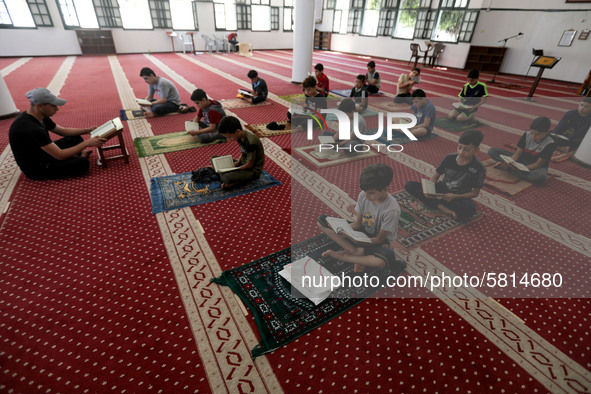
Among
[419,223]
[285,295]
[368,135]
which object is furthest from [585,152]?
[285,295]

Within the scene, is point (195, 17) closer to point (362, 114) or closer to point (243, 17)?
point (243, 17)

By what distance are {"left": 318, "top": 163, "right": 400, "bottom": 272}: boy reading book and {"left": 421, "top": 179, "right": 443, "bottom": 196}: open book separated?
266 millimetres

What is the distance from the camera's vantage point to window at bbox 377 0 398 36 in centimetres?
1182

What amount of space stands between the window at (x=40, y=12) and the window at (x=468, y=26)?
1393 centimetres

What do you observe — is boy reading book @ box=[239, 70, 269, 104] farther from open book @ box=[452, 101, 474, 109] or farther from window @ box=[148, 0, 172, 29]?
window @ box=[148, 0, 172, 29]

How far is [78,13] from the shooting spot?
→ 10562mm

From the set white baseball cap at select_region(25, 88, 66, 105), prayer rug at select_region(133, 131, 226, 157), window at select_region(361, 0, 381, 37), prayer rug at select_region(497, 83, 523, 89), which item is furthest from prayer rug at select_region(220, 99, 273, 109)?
window at select_region(361, 0, 381, 37)

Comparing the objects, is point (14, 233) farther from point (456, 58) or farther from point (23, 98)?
point (456, 58)

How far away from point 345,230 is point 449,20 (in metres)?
11.7

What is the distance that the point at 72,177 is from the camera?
3012 mm

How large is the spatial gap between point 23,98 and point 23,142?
4.15 m

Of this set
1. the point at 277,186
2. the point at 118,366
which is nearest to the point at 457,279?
the point at 277,186

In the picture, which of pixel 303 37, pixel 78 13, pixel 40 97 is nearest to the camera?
pixel 40 97

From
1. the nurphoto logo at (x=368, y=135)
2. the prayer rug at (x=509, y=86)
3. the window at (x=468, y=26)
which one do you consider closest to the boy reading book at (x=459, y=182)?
the nurphoto logo at (x=368, y=135)
